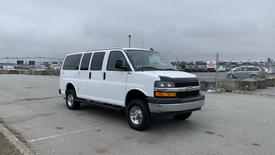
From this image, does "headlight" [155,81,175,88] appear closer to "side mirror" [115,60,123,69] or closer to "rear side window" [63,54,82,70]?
"side mirror" [115,60,123,69]

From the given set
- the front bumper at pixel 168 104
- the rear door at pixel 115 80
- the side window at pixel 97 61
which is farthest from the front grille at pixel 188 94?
the side window at pixel 97 61

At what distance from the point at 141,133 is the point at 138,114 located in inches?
19.7

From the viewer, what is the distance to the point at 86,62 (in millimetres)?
8609

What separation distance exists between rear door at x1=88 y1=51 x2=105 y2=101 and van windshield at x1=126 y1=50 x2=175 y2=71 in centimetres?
115

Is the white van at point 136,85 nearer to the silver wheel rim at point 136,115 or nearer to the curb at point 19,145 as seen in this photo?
the silver wheel rim at point 136,115

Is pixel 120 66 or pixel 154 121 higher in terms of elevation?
pixel 120 66

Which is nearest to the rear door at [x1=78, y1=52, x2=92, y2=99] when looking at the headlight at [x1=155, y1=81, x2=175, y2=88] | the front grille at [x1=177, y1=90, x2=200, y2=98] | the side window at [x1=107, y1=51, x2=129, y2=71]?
the side window at [x1=107, y1=51, x2=129, y2=71]

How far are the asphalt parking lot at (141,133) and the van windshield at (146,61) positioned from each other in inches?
63.1

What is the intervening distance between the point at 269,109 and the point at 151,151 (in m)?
6.70

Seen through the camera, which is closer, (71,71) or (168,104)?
(168,104)

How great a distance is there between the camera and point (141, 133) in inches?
250

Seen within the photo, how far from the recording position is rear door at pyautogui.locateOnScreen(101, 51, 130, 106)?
698 cm

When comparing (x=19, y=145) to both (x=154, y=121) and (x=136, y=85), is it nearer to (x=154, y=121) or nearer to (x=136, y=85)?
(x=136, y=85)

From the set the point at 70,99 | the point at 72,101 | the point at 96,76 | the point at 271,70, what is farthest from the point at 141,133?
the point at 271,70
